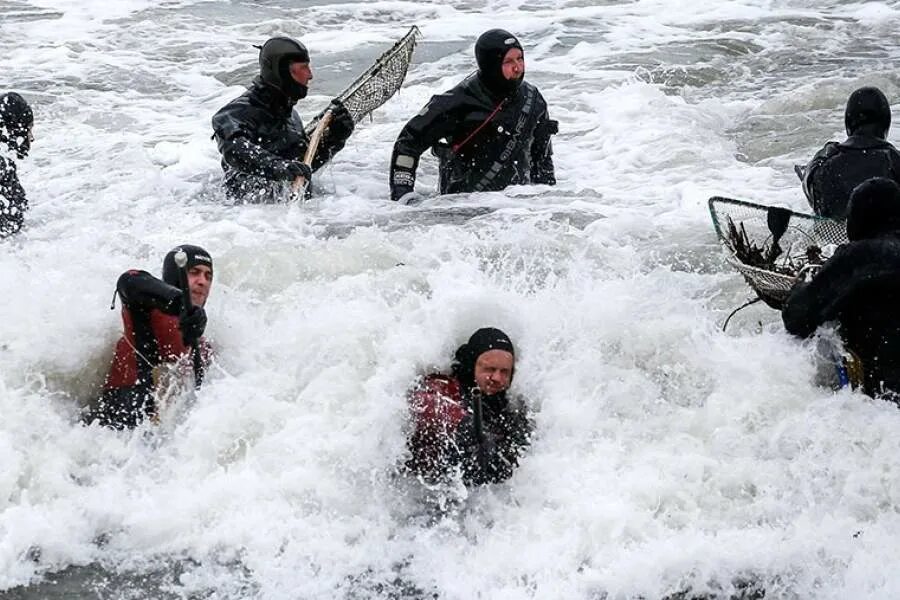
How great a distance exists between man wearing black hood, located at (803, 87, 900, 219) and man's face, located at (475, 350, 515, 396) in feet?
7.17

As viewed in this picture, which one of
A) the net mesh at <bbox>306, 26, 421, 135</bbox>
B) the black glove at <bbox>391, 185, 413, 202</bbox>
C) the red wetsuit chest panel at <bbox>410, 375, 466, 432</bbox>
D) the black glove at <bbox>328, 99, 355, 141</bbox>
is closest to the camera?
the red wetsuit chest panel at <bbox>410, 375, 466, 432</bbox>

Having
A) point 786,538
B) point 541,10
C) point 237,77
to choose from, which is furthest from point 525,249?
point 541,10

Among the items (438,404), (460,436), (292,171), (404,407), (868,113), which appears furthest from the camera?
(292,171)

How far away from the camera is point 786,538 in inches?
175

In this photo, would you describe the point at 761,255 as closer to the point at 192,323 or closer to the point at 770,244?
the point at 770,244

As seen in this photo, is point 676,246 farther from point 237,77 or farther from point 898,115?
point 237,77

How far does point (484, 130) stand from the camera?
7.93m

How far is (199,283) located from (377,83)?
3.99 metres

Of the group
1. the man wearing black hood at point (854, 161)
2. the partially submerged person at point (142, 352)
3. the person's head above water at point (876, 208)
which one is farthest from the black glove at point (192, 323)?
the man wearing black hood at point (854, 161)

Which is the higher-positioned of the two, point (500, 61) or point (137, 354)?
point (500, 61)

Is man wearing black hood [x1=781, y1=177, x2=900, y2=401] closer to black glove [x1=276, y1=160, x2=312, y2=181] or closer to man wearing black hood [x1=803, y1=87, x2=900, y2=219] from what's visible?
man wearing black hood [x1=803, y1=87, x2=900, y2=219]

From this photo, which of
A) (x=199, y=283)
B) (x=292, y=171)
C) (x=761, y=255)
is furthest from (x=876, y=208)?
(x=292, y=171)

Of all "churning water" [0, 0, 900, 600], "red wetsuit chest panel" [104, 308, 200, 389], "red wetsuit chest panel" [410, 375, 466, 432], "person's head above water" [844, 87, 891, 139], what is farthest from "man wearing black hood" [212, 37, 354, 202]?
"person's head above water" [844, 87, 891, 139]

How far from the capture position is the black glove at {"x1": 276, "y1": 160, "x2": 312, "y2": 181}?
775 centimetres
